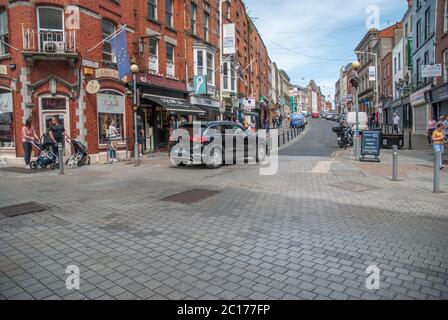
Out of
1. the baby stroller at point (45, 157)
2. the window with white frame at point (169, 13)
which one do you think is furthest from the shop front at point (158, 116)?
the baby stroller at point (45, 157)

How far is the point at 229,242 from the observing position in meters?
5.30

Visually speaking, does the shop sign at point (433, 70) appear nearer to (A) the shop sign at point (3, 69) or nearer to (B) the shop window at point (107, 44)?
(B) the shop window at point (107, 44)

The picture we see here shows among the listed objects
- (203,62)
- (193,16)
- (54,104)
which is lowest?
(54,104)

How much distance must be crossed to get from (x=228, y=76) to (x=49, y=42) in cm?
1804

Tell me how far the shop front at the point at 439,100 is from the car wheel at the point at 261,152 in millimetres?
14364

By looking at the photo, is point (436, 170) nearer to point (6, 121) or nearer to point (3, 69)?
point (3, 69)

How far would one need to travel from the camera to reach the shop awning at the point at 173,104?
1976cm

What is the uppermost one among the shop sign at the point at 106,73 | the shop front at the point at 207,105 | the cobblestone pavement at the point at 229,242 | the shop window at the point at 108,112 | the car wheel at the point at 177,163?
the shop sign at the point at 106,73

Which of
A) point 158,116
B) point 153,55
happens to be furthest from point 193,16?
point 158,116

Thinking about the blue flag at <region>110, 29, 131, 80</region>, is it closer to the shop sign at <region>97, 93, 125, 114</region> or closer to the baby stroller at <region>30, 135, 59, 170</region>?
the shop sign at <region>97, 93, 125, 114</region>

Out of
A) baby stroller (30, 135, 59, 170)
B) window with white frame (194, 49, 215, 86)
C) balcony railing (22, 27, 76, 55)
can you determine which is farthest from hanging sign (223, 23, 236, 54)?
baby stroller (30, 135, 59, 170)

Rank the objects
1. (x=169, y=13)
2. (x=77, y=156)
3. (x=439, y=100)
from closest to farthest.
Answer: (x=77, y=156)
(x=169, y=13)
(x=439, y=100)
